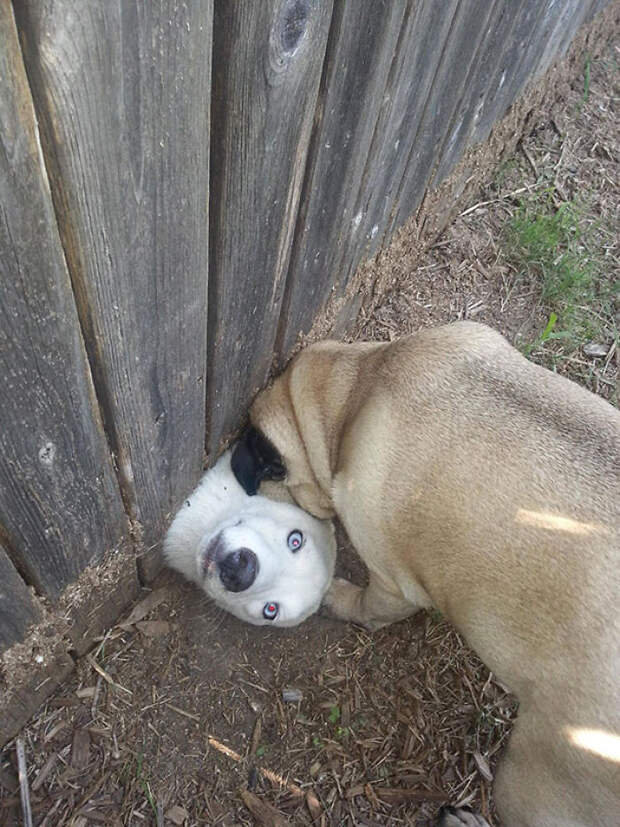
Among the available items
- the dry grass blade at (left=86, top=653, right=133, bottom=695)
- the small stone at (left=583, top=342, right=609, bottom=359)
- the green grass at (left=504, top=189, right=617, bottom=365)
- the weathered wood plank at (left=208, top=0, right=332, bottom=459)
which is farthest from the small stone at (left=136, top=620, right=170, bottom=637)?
the small stone at (left=583, top=342, right=609, bottom=359)

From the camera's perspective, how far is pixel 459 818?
7.70ft

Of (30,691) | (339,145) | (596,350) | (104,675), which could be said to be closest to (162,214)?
(339,145)

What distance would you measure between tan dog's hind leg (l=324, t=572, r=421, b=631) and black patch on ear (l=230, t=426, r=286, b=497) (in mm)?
565

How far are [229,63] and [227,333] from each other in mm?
807

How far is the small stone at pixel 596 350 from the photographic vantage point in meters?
3.51

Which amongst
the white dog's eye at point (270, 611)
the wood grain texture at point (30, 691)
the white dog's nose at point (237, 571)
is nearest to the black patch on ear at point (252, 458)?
the white dog's nose at point (237, 571)

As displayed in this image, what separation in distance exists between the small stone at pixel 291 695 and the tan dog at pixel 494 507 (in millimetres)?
376

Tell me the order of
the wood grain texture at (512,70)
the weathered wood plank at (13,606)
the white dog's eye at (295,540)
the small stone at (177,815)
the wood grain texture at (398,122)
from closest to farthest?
the weathered wood plank at (13,606), the wood grain texture at (398,122), the small stone at (177,815), the white dog's eye at (295,540), the wood grain texture at (512,70)

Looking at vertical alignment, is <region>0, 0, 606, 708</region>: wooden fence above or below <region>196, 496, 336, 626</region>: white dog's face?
above

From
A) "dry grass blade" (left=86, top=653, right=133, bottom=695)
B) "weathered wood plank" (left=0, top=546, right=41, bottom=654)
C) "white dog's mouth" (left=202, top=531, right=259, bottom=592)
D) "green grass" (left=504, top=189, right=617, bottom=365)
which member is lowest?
"dry grass blade" (left=86, top=653, right=133, bottom=695)

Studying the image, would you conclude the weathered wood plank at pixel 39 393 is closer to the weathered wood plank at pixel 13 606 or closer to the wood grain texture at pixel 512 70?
the weathered wood plank at pixel 13 606

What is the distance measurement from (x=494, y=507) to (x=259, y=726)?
1.19m

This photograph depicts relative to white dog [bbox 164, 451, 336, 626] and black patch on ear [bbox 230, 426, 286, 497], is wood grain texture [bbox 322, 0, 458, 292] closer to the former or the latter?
black patch on ear [bbox 230, 426, 286, 497]

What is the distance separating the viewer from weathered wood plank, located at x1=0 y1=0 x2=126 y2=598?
38.7 inches
